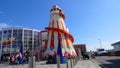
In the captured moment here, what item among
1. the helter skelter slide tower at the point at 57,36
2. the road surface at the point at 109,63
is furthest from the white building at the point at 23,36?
the road surface at the point at 109,63

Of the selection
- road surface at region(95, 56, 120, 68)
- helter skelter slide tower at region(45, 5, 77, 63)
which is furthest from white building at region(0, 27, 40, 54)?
road surface at region(95, 56, 120, 68)

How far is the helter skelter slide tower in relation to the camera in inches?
1027

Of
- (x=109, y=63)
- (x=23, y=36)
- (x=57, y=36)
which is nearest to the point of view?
(x=109, y=63)

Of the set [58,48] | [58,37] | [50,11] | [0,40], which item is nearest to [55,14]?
[50,11]

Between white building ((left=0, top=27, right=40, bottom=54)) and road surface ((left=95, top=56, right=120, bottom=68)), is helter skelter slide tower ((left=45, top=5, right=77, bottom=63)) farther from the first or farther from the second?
white building ((left=0, top=27, right=40, bottom=54))

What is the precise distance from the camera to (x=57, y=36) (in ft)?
89.6

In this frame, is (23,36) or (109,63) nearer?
(109,63)

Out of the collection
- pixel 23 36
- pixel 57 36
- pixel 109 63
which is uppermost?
pixel 23 36

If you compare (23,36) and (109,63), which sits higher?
(23,36)

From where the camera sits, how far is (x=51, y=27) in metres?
27.5

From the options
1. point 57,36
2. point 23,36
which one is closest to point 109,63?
point 57,36

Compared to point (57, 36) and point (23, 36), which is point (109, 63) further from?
point (23, 36)

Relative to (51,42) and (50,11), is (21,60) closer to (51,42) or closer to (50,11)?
(51,42)

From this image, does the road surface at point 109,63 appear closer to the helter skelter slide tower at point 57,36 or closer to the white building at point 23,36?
the helter skelter slide tower at point 57,36
